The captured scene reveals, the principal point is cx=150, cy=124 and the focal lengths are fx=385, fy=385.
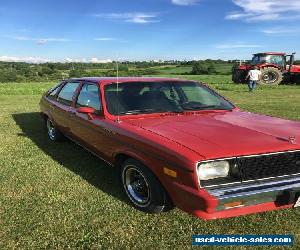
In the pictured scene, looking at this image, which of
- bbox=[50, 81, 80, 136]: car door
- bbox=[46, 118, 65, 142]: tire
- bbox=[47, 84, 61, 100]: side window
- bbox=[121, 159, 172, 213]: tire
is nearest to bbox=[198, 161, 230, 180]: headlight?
bbox=[121, 159, 172, 213]: tire

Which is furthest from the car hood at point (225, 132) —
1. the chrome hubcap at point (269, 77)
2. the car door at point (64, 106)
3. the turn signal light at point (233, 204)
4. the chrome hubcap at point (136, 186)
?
the chrome hubcap at point (269, 77)

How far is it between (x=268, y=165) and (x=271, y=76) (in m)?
23.2

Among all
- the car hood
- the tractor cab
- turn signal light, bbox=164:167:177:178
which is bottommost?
turn signal light, bbox=164:167:177:178

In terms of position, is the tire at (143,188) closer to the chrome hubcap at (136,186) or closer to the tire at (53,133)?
the chrome hubcap at (136,186)

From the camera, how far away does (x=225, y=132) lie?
400cm

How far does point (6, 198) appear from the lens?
457 cm

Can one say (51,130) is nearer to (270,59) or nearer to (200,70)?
(270,59)

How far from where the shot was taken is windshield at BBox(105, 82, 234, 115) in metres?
5.01

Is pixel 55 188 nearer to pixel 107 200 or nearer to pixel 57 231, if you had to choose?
pixel 107 200

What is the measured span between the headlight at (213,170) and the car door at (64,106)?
3258 millimetres

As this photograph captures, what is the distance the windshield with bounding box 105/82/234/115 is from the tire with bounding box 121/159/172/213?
2.85 feet

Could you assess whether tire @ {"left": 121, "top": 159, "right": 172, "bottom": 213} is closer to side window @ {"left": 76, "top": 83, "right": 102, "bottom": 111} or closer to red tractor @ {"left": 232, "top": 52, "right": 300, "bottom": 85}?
side window @ {"left": 76, "top": 83, "right": 102, "bottom": 111}

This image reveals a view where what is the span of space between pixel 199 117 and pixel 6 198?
2.52 meters

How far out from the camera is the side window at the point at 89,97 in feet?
17.2
